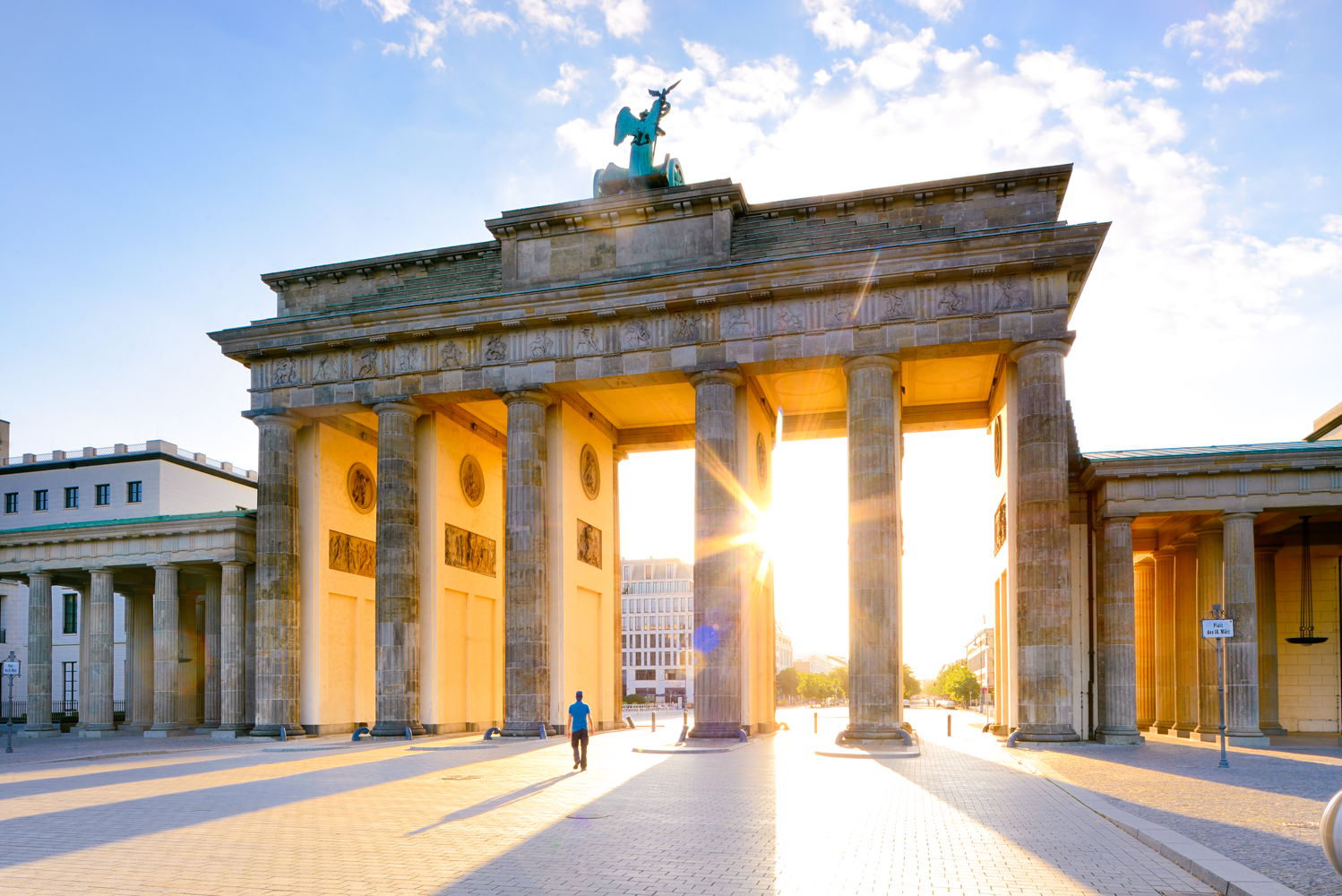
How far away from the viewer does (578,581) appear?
1496 inches

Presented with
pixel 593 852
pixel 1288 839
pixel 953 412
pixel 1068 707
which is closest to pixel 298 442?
pixel 953 412

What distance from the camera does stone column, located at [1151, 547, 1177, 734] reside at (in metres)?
38.5

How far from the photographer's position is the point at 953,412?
4031cm

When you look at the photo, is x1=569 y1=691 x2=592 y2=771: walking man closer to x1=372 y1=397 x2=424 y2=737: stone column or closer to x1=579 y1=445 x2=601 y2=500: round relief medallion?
x1=372 y1=397 x2=424 y2=737: stone column

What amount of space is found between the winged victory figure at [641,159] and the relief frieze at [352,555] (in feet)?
53.5

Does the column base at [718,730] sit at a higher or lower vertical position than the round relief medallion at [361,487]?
lower

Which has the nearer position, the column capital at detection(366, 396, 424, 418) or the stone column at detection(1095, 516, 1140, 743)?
the stone column at detection(1095, 516, 1140, 743)

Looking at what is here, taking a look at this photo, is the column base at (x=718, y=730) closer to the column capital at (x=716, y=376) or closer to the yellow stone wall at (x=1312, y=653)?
the column capital at (x=716, y=376)

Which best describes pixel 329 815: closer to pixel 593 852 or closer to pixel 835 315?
pixel 593 852

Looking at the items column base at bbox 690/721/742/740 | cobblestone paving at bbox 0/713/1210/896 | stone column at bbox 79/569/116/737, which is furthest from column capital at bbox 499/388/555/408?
stone column at bbox 79/569/116/737

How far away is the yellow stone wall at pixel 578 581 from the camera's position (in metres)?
36.0

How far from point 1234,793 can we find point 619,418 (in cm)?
2910

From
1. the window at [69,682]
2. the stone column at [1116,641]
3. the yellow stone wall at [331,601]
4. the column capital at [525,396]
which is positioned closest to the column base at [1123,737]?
the stone column at [1116,641]

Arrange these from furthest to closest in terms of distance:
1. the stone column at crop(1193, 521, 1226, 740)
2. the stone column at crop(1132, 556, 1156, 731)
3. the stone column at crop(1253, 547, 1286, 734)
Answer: the stone column at crop(1132, 556, 1156, 731) < the stone column at crop(1253, 547, 1286, 734) < the stone column at crop(1193, 521, 1226, 740)
